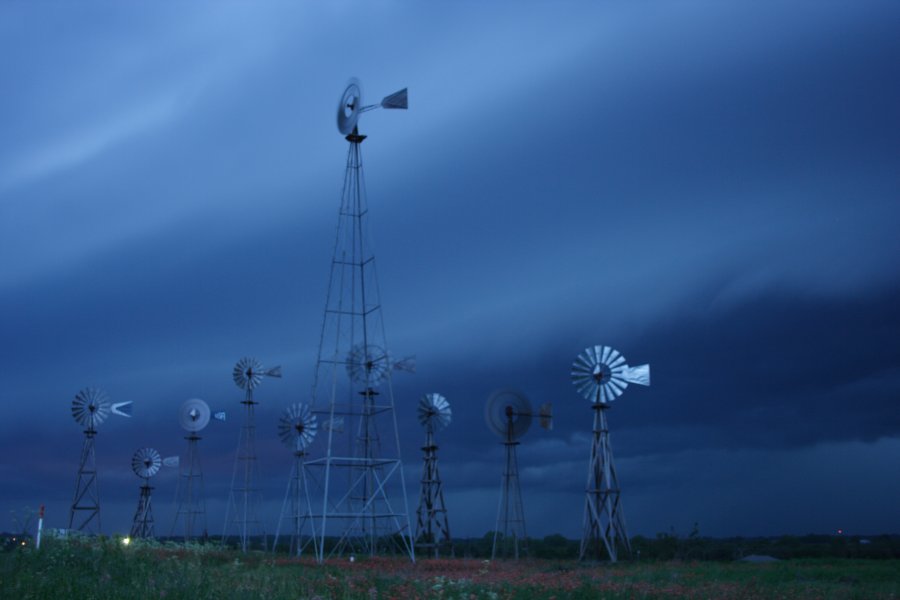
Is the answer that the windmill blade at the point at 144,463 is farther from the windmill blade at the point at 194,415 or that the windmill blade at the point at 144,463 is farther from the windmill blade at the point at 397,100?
the windmill blade at the point at 397,100

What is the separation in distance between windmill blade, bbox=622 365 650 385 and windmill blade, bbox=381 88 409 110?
15990 millimetres

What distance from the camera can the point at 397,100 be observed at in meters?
31.4

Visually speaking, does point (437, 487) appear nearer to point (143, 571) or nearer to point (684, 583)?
point (684, 583)

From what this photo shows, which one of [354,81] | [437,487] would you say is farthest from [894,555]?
[354,81]

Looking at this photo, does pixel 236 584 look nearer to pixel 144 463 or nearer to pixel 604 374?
pixel 604 374

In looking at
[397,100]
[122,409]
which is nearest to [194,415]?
[122,409]

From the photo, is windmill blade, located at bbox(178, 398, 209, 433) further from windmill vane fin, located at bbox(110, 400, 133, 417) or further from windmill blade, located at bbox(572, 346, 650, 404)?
windmill blade, located at bbox(572, 346, 650, 404)

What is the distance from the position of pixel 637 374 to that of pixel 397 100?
16810mm

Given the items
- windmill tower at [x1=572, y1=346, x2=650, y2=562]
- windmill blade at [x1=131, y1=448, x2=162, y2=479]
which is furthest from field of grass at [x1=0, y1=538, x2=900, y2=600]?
windmill blade at [x1=131, y1=448, x2=162, y2=479]

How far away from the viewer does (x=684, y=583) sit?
22.9 metres

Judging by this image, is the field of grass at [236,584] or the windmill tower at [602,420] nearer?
the field of grass at [236,584]

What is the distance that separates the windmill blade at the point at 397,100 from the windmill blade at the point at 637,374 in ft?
52.5

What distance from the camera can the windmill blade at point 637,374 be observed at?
39875mm

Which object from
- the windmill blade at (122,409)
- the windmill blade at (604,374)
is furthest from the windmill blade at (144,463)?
the windmill blade at (604,374)
